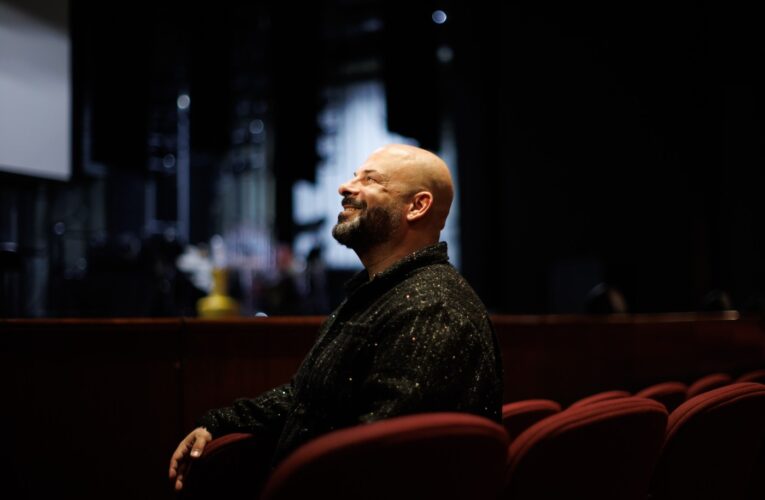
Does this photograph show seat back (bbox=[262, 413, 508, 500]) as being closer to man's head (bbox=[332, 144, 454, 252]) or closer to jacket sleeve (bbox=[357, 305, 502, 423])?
jacket sleeve (bbox=[357, 305, 502, 423])

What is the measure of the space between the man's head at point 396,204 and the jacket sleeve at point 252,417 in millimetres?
399

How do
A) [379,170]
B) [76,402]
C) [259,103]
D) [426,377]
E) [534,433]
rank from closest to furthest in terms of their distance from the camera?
1. [534,433]
2. [426,377]
3. [379,170]
4. [76,402]
5. [259,103]

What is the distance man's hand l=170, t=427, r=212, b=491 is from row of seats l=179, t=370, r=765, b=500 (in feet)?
0.09

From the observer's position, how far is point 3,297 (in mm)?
3436

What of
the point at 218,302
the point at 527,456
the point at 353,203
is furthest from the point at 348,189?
the point at 218,302

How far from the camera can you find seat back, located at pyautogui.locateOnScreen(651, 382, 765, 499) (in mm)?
1324

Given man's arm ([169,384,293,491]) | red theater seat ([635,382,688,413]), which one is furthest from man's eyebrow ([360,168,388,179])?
red theater seat ([635,382,688,413])

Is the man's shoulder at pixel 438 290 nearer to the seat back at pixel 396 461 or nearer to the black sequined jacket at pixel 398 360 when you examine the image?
the black sequined jacket at pixel 398 360

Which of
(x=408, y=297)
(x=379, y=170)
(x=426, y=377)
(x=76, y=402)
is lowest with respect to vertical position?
(x=76, y=402)

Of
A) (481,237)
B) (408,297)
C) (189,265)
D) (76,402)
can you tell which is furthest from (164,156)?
(408,297)

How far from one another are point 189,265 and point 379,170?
3.92 m

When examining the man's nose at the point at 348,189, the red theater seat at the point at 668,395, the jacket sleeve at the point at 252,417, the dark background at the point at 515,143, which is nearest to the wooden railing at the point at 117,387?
the jacket sleeve at the point at 252,417

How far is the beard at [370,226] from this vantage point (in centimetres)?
154

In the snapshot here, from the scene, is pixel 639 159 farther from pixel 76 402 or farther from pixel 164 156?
pixel 76 402
